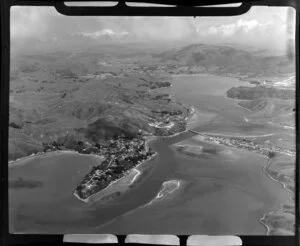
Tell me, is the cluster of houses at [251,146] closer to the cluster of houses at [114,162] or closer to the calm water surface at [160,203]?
the calm water surface at [160,203]

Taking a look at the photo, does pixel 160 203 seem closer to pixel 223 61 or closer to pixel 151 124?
pixel 151 124

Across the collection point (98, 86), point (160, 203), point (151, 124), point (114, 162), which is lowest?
point (160, 203)

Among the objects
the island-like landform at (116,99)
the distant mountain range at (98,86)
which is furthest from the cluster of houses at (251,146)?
the distant mountain range at (98,86)

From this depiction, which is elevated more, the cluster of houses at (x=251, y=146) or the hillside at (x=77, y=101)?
the hillside at (x=77, y=101)

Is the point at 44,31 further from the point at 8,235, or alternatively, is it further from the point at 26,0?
the point at 8,235

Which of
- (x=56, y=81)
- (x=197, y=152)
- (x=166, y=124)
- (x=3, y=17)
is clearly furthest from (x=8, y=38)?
(x=197, y=152)

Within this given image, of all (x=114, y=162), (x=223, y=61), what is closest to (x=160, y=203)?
(x=114, y=162)

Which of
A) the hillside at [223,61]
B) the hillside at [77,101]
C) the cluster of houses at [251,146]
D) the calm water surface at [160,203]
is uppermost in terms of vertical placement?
the hillside at [223,61]

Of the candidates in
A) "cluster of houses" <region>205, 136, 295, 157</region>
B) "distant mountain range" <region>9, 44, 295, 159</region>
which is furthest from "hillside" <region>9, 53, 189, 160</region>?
"cluster of houses" <region>205, 136, 295, 157</region>
